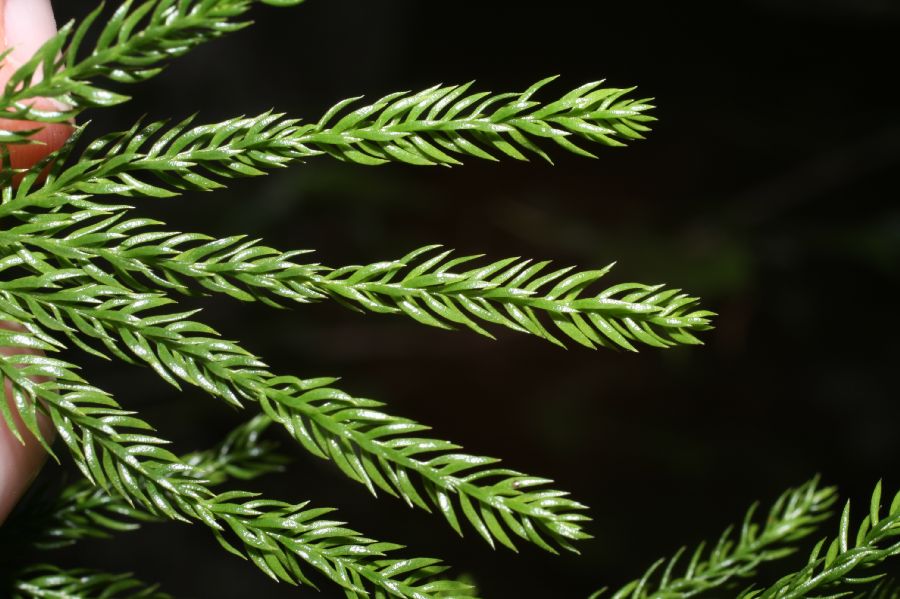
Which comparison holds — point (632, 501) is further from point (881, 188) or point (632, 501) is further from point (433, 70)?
point (433, 70)

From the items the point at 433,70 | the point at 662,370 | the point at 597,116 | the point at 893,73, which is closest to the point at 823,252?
the point at 662,370

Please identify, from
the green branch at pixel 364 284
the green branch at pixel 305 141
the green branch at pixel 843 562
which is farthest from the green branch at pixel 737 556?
the green branch at pixel 305 141

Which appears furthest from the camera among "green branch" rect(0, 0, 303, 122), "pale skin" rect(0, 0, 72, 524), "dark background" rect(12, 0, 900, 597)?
"dark background" rect(12, 0, 900, 597)

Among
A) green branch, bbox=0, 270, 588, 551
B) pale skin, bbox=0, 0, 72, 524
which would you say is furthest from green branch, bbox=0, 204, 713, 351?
pale skin, bbox=0, 0, 72, 524

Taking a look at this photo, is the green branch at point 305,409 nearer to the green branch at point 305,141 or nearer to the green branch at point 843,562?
the green branch at point 305,141

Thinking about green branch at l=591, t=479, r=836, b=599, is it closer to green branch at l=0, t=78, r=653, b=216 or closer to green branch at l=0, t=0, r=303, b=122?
green branch at l=0, t=78, r=653, b=216

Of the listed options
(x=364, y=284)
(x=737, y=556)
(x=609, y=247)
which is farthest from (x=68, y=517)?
(x=609, y=247)
